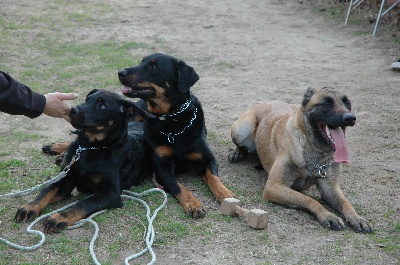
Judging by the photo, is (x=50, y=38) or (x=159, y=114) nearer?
(x=159, y=114)

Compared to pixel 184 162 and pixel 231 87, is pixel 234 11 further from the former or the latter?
pixel 184 162

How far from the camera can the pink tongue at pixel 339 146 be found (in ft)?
18.2

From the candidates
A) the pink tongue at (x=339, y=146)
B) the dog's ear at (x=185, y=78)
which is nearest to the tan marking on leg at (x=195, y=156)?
the dog's ear at (x=185, y=78)

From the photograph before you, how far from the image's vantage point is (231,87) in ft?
31.1

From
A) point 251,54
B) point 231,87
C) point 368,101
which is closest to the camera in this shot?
point 368,101

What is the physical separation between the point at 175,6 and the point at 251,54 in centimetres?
551

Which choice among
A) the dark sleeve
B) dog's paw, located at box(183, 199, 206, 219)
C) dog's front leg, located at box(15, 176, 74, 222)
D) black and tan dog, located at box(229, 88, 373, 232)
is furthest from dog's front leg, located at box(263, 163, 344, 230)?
the dark sleeve

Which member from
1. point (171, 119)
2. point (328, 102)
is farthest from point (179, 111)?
point (328, 102)

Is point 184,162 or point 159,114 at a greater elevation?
point 159,114

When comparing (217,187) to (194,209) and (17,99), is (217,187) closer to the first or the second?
(194,209)

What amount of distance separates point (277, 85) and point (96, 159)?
4.85m

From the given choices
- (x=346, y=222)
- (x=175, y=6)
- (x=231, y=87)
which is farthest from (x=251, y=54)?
(x=346, y=222)

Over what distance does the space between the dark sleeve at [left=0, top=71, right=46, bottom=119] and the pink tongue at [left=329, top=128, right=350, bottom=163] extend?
264 cm

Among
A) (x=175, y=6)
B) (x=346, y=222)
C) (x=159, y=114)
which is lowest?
(x=175, y=6)
